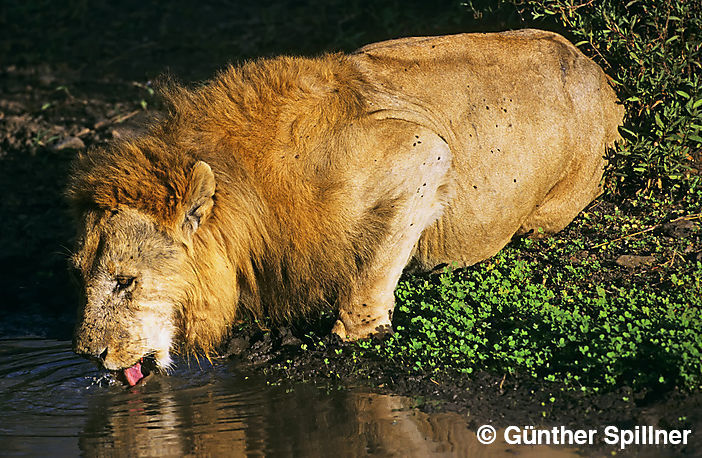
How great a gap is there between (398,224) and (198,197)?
128 centimetres

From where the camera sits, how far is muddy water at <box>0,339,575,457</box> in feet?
13.6

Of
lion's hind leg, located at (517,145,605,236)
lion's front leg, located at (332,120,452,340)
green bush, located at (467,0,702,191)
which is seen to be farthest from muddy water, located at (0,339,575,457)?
green bush, located at (467,0,702,191)

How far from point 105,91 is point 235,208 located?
4.99m

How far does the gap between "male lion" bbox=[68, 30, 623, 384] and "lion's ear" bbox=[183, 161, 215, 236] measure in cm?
1

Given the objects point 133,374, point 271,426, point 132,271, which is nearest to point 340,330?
point 271,426

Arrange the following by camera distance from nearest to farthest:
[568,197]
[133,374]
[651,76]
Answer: [133,374], [568,197], [651,76]

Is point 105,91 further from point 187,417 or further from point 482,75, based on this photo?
point 187,417

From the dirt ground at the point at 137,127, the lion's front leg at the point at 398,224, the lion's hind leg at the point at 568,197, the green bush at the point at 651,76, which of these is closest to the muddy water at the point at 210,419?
the dirt ground at the point at 137,127

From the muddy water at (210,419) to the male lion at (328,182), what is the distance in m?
0.29

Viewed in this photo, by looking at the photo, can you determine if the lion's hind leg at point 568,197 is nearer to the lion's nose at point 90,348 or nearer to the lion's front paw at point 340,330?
the lion's front paw at point 340,330

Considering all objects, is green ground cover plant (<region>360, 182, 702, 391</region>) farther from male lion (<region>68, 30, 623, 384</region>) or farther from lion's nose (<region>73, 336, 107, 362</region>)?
lion's nose (<region>73, 336, 107, 362</region>)

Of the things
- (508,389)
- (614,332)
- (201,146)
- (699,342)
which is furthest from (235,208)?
(699,342)

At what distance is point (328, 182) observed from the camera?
5.12 m

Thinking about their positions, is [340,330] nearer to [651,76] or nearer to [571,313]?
[571,313]
